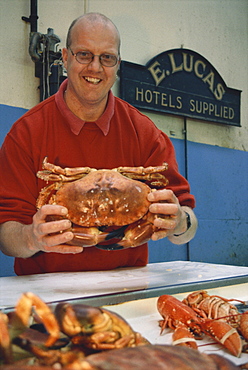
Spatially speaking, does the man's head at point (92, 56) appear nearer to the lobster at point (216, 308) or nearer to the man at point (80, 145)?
the man at point (80, 145)

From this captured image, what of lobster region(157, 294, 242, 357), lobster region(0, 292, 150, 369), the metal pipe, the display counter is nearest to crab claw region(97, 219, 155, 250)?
the display counter

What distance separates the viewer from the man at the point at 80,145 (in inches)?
79.2

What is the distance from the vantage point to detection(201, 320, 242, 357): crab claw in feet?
→ 3.77

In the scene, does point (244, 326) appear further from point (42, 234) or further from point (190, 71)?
point (190, 71)

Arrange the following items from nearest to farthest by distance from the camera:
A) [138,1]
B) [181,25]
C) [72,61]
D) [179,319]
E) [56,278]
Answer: [179,319], [56,278], [72,61], [138,1], [181,25]

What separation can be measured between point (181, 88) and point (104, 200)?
130 inches

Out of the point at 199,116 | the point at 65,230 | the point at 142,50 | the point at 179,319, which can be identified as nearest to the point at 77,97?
the point at 65,230

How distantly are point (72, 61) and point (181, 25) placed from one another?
10.1ft

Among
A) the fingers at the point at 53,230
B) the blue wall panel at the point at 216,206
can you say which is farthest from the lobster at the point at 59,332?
the blue wall panel at the point at 216,206

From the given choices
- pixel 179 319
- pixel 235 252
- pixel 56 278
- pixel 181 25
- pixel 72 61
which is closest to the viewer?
pixel 179 319

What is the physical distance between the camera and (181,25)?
15.7 feet

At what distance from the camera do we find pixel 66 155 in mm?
2109

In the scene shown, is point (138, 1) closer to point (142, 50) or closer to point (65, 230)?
point (142, 50)

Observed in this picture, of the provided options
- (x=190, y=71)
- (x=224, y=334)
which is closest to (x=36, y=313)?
(x=224, y=334)
